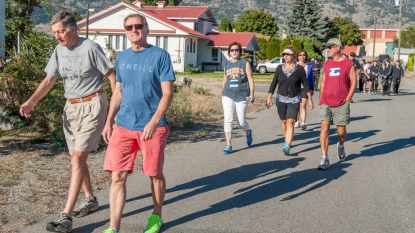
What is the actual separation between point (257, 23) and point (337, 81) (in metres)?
84.7

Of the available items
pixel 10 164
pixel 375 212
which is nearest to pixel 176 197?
pixel 375 212

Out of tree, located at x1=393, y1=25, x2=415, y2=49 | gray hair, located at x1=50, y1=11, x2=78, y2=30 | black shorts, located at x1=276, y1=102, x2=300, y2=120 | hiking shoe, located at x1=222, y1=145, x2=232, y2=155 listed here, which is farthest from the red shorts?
tree, located at x1=393, y1=25, x2=415, y2=49

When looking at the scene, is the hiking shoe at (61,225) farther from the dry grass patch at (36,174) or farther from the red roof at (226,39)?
the red roof at (226,39)

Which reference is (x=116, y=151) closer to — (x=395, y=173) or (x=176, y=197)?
(x=176, y=197)

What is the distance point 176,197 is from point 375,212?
225cm

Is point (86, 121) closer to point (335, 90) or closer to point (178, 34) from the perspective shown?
point (335, 90)

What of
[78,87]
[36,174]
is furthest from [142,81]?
[36,174]

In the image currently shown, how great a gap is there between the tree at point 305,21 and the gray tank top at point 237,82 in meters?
65.6

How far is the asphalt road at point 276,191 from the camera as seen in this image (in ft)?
19.1

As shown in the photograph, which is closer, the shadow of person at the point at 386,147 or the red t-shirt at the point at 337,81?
the red t-shirt at the point at 337,81

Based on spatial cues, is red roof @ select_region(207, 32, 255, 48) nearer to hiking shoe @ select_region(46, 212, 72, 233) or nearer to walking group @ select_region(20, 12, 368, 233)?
walking group @ select_region(20, 12, 368, 233)

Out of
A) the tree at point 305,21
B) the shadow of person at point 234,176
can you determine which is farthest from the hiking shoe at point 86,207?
the tree at point 305,21

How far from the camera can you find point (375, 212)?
6.36 metres

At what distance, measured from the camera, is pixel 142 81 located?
5059mm
